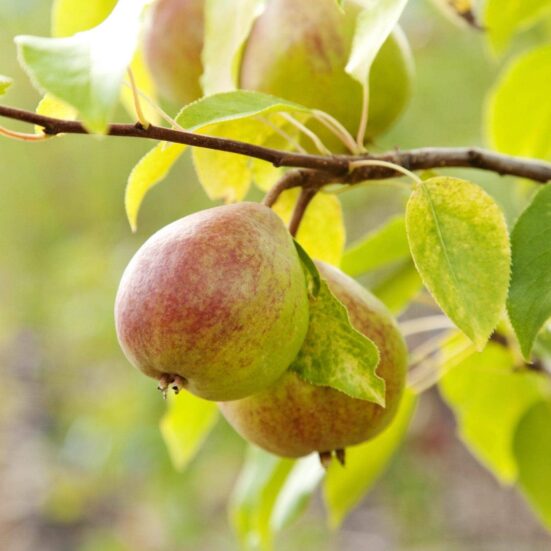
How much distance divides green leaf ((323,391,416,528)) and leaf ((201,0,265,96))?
1.14 feet

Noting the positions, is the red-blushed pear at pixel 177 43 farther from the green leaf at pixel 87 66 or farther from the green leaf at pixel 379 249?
the green leaf at pixel 87 66

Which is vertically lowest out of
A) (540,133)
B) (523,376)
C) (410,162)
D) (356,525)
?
(356,525)

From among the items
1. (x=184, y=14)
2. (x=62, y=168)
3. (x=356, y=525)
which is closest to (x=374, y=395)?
(x=184, y=14)

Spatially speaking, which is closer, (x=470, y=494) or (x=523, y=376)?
(x=523, y=376)

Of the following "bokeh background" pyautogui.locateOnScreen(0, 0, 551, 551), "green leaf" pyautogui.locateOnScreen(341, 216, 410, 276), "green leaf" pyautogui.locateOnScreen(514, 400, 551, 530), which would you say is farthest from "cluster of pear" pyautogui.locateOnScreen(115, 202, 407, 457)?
"bokeh background" pyautogui.locateOnScreen(0, 0, 551, 551)

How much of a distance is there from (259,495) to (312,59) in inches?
15.2

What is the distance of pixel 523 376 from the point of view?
899mm

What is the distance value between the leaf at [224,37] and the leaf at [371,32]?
116 millimetres

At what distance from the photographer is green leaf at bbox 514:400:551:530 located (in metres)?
0.83

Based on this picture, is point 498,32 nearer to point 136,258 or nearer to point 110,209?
point 136,258

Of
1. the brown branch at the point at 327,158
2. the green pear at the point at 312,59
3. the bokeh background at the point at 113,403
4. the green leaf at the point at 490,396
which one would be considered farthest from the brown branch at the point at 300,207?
the bokeh background at the point at 113,403

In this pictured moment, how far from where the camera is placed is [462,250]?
485 mm

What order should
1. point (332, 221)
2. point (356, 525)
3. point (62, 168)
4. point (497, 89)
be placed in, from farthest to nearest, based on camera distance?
point (62, 168), point (356, 525), point (497, 89), point (332, 221)

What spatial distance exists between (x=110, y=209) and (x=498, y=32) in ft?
8.49
